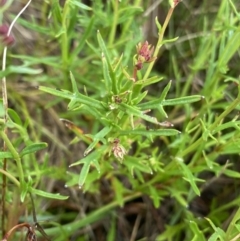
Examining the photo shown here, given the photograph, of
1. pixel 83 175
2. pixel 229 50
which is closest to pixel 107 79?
pixel 83 175

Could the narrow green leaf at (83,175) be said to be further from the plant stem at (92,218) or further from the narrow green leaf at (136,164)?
the plant stem at (92,218)

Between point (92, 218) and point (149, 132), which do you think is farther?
point (92, 218)

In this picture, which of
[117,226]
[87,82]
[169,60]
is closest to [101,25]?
[87,82]

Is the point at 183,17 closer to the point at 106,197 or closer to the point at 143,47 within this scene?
the point at 106,197

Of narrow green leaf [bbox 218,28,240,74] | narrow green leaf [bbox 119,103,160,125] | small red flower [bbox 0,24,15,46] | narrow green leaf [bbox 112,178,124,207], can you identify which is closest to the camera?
small red flower [bbox 0,24,15,46]

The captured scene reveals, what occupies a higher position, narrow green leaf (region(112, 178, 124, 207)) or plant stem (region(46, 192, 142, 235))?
narrow green leaf (region(112, 178, 124, 207))

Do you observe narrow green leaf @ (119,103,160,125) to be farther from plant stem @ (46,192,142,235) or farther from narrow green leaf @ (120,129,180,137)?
plant stem @ (46,192,142,235)

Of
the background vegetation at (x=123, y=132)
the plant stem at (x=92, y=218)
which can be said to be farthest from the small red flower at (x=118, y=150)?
the plant stem at (x=92, y=218)

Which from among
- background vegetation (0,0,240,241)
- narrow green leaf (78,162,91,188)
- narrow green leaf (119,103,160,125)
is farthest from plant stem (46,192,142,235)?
narrow green leaf (119,103,160,125)

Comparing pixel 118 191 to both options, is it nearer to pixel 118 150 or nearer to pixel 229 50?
pixel 118 150
